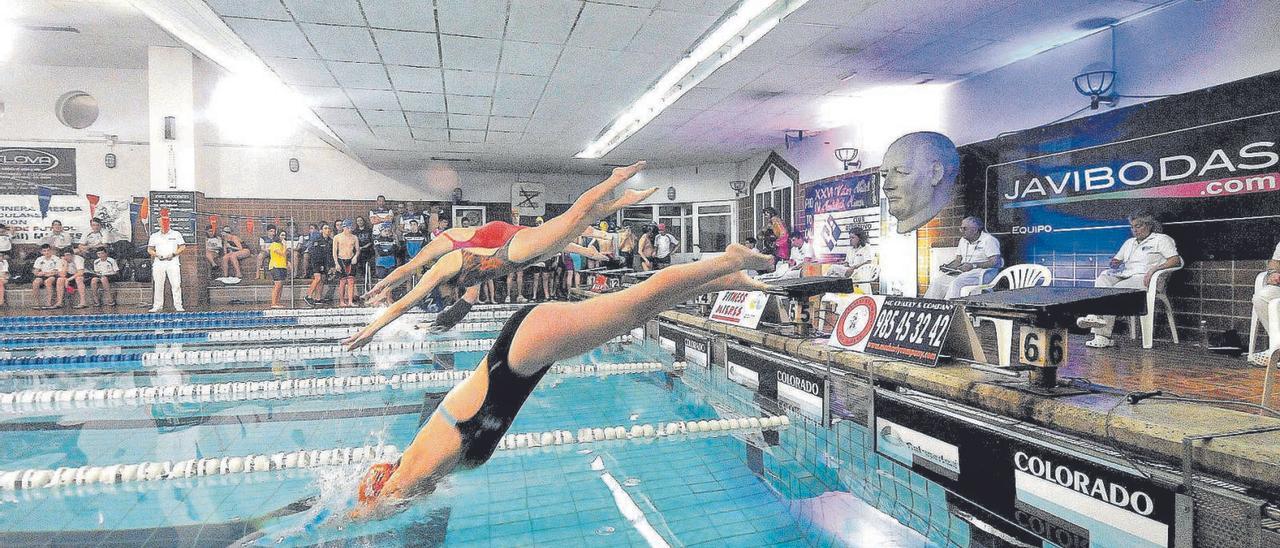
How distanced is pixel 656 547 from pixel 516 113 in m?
8.04

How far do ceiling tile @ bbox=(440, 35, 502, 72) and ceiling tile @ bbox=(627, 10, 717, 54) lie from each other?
1408 mm

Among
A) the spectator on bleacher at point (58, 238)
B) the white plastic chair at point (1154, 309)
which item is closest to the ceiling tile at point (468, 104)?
the white plastic chair at point (1154, 309)

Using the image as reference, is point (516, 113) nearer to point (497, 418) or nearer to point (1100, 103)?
point (1100, 103)

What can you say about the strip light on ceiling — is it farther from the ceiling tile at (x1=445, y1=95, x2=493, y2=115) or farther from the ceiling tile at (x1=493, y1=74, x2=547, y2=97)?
the ceiling tile at (x1=445, y1=95, x2=493, y2=115)

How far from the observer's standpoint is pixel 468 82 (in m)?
7.76

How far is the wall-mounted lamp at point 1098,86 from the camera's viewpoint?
19.5ft

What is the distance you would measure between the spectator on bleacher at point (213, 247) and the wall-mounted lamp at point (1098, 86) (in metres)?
13.7

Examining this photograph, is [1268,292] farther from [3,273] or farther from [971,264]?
[3,273]

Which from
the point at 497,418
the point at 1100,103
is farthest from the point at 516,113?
the point at 497,418

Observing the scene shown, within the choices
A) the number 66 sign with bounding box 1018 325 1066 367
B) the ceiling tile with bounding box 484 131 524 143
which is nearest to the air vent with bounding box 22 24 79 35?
the ceiling tile with bounding box 484 131 524 143

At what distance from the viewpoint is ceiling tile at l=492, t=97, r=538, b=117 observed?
8.66 meters

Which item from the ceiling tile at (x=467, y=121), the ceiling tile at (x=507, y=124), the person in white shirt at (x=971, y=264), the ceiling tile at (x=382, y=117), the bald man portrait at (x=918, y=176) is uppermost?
the ceiling tile at (x=507, y=124)

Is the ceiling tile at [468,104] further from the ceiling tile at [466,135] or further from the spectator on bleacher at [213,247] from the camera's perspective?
the spectator on bleacher at [213,247]

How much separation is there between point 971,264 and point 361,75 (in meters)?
7.10
